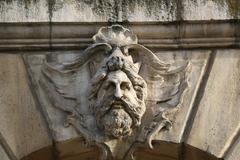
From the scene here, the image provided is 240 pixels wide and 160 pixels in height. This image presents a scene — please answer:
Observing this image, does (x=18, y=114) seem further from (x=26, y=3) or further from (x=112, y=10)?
(x=112, y=10)

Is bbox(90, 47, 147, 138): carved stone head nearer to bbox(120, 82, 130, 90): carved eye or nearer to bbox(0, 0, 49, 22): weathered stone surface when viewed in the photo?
bbox(120, 82, 130, 90): carved eye

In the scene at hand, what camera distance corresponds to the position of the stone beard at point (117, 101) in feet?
15.6

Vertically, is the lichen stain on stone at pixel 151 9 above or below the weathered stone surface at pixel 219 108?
above

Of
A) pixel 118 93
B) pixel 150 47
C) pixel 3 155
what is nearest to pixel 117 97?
pixel 118 93

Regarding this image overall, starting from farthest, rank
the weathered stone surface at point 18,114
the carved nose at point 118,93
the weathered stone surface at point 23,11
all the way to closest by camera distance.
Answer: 1. the weathered stone surface at point 23,11
2. the weathered stone surface at point 18,114
3. the carved nose at point 118,93

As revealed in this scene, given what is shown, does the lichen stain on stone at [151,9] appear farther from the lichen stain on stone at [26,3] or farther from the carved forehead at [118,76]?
the lichen stain on stone at [26,3]

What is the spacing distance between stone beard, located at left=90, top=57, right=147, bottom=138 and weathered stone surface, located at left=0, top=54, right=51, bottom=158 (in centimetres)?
32

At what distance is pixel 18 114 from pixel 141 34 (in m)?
0.80

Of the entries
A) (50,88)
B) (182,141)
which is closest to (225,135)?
(182,141)

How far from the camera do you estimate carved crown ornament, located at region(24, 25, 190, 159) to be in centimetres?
478

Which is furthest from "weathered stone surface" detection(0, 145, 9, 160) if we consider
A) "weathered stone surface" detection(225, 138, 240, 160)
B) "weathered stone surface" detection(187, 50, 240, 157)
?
"weathered stone surface" detection(225, 138, 240, 160)

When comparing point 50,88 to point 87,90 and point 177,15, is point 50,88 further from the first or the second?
point 177,15

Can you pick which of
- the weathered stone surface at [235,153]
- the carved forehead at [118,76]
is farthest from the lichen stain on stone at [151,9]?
the weathered stone surface at [235,153]

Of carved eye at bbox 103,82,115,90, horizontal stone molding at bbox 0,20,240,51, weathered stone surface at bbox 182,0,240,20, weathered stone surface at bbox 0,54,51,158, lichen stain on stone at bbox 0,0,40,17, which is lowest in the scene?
weathered stone surface at bbox 0,54,51,158
